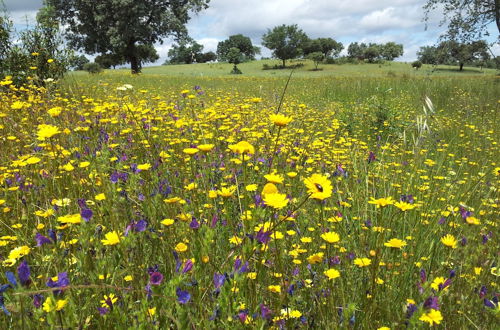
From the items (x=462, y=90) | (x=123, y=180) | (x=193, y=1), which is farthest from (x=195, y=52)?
(x=123, y=180)

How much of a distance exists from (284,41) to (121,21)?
38263 mm

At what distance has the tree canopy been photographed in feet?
91.7

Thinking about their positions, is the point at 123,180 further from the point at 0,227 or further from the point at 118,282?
the point at 118,282

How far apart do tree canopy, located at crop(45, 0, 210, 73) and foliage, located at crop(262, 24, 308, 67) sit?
31.1 metres

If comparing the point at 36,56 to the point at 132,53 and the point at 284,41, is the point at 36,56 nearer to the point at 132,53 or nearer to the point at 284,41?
the point at 132,53

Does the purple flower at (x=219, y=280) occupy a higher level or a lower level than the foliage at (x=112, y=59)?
lower

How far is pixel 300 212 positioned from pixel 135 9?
1158 inches

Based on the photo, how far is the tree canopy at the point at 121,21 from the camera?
91.7 feet

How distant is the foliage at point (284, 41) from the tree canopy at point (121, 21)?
3112cm

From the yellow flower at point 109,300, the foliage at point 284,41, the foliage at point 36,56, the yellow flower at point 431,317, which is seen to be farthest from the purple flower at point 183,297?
the foliage at point 284,41

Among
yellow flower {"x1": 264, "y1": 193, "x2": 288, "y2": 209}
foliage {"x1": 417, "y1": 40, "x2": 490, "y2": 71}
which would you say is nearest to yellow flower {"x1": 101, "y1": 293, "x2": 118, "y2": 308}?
yellow flower {"x1": 264, "y1": 193, "x2": 288, "y2": 209}

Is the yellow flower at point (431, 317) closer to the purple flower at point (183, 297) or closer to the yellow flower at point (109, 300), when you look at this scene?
the purple flower at point (183, 297)

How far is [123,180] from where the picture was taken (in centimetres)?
253

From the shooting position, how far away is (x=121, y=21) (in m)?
28.2
